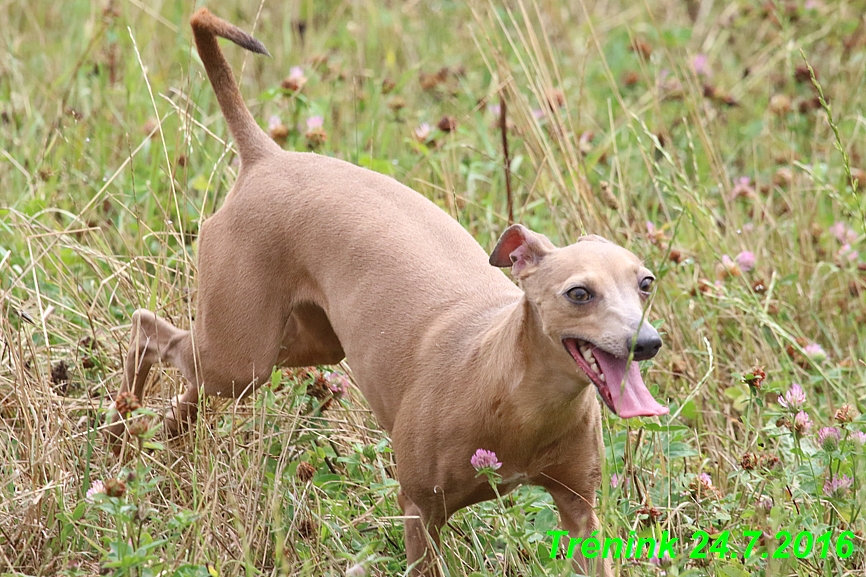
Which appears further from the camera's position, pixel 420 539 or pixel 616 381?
pixel 420 539

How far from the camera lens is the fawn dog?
8.68 feet

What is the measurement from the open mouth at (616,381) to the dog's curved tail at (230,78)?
1.30 m

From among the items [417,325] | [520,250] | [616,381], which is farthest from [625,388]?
[417,325]

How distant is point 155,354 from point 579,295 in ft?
5.11

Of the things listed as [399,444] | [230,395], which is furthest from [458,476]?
[230,395]

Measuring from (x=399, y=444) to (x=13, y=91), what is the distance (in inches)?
130

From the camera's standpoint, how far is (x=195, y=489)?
287 cm

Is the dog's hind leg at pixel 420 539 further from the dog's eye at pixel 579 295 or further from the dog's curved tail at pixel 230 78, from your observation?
the dog's curved tail at pixel 230 78

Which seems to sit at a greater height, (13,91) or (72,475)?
(13,91)

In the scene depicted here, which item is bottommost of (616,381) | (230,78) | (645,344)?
(616,381)

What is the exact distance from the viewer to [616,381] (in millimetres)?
2525

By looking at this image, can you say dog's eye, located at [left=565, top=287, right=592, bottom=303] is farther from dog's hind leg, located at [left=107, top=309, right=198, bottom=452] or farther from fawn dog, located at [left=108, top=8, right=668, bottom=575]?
dog's hind leg, located at [left=107, top=309, right=198, bottom=452]

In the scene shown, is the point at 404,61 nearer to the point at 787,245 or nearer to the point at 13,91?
the point at 13,91

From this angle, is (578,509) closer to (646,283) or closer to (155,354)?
(646,283)
